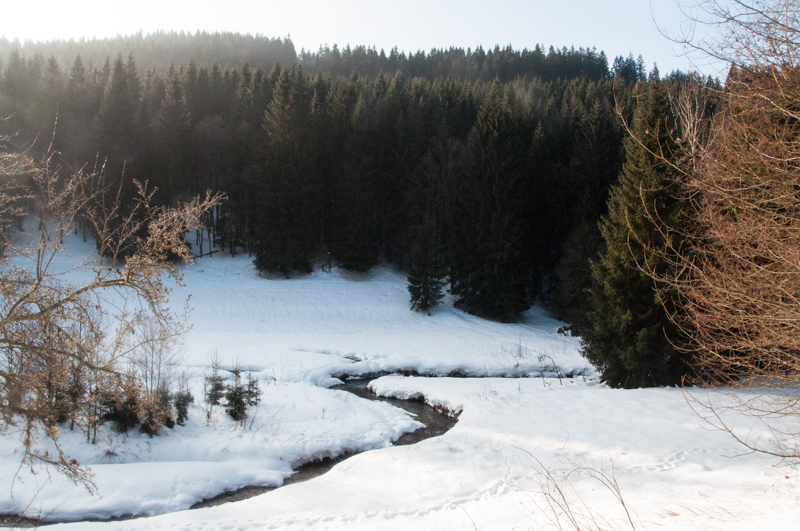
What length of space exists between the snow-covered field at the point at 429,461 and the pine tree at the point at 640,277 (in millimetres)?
977

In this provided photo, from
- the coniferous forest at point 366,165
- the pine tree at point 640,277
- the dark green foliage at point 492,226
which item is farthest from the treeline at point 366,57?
the pine tree at point 640,277

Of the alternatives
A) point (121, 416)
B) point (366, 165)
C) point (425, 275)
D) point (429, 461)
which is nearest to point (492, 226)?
point (425, 275)

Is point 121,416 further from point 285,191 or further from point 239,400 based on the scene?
point 285,191

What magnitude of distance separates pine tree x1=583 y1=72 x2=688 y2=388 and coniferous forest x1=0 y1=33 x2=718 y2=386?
11.9 meters

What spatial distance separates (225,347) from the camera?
22.1 metres

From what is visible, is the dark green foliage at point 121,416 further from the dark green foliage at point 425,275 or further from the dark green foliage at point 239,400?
the dark green foliage at point 425,275

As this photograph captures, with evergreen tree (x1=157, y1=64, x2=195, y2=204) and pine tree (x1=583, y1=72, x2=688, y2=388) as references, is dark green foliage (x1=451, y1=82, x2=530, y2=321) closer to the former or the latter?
pine tree (x1=583, y1=72, x2=688, y2=388)

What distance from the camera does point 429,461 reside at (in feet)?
34.9

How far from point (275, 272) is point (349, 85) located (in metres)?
20.0

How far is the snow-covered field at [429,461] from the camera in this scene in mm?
7438

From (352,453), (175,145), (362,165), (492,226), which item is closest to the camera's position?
(352,453)

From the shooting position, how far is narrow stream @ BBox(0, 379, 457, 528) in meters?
9.00

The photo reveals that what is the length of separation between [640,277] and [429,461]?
8.23 metres

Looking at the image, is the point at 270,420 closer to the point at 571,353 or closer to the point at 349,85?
the point at 571,353
